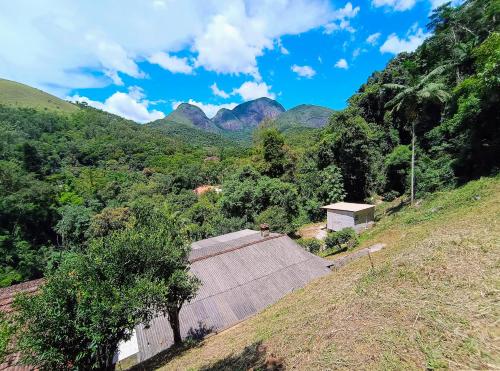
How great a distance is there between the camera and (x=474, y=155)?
65.5 feet

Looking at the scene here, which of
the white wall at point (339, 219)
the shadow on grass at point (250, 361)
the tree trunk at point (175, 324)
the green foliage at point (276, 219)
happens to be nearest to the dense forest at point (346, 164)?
the green foliage at point (276, 219)

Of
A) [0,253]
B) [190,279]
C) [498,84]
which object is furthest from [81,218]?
[498,84]

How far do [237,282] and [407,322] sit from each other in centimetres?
1109

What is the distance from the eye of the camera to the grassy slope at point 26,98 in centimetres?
11599

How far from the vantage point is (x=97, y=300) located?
7074mm

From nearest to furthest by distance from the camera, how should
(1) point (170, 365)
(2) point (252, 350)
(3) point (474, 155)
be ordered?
(2) point (252, 350) < (1) point (170, 365) < (3) point (474, 155)

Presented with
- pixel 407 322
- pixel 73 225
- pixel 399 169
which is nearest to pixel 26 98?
pixel 73 225

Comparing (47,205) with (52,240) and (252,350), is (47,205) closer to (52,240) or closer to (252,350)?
(52,240)

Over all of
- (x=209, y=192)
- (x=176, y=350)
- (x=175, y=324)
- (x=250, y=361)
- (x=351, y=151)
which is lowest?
(x=176, y=350)

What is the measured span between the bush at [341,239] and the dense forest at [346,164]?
5.25 metres

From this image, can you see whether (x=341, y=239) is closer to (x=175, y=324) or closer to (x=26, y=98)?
(x=175, y=324)

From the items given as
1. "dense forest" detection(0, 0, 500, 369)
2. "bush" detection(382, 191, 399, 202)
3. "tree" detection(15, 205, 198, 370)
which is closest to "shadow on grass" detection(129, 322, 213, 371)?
"dense forest" detection(0, 0, 500, 369)

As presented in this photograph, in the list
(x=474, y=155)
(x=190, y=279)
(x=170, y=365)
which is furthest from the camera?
(x=474, y=155)

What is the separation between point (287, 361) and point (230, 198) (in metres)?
25.3
